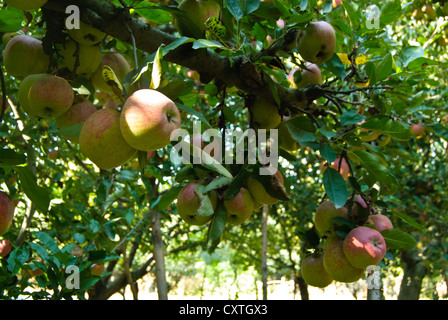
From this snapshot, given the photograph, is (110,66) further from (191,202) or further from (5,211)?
(5,211)

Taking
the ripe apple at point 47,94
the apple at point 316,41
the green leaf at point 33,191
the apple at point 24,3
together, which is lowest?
the green leaf at point 33,191

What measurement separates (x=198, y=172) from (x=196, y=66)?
31 cm

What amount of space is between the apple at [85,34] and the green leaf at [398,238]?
101 centimetres

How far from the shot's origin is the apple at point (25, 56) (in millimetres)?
971

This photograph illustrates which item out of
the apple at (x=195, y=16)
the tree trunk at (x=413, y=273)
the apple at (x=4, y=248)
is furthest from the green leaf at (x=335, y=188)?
the tree trunk at (x=413, y=273)

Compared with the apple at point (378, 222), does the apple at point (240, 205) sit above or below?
above

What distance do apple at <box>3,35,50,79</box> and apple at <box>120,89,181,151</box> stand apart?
418 millimetres

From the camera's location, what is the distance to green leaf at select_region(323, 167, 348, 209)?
1.12 meters

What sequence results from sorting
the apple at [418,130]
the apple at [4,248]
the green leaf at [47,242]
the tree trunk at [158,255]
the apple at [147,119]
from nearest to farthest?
the apple at [147,119] → the green leaf at [47,242] → the apple at [4,248] → the tree trunk at [158,255] → the apple at [418,130]

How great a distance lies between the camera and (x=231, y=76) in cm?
118

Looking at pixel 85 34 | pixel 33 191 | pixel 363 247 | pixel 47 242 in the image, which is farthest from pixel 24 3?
pixel 47 242

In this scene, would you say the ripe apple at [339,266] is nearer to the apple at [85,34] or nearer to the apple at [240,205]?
the apple at [240,205]
